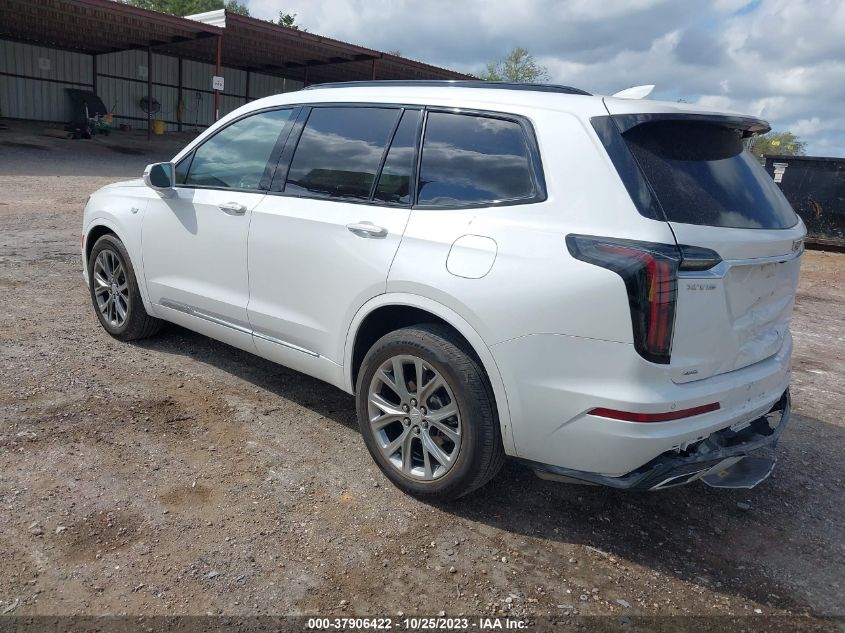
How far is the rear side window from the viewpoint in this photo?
293 cm

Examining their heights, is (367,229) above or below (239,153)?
below

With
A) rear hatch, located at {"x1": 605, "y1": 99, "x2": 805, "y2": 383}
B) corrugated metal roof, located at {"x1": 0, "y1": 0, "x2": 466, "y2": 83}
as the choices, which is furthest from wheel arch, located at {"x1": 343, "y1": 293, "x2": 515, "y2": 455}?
corrugated metal roof, located at {"x1": 0, "y1": 0, "x2": 466, "y2": 83}

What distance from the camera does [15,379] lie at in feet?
13.9

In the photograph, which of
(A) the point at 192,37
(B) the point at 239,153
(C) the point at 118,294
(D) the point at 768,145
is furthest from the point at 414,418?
(D) the point at 768,145

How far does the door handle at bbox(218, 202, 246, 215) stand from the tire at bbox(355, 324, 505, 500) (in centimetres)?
126

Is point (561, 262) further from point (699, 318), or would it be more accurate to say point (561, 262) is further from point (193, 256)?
point (193, 256)

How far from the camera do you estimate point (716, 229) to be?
2.65m

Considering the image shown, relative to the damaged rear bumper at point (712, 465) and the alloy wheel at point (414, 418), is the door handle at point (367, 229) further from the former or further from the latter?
the damaged rear bumper at point (712, 465)

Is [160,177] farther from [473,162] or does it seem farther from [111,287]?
[473,162]

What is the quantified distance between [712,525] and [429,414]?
4.82 ft

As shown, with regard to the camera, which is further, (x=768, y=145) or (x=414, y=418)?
(x=768, y=145)

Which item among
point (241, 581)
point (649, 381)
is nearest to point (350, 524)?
point (241, 581)

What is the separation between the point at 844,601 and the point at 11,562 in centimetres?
330

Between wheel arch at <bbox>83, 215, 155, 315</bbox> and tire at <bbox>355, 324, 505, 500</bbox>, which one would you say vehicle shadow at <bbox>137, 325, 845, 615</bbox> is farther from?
wheel arch at <bbox>83, 215, 155, 315</bbox>
